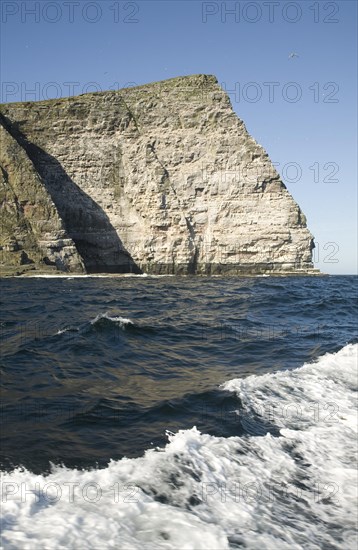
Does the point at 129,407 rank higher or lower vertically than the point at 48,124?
lower

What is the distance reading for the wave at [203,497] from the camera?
3574 millimetres

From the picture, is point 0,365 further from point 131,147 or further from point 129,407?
point 131,147

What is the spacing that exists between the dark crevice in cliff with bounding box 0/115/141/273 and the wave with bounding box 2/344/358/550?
55240 mm

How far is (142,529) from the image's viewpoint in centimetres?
367

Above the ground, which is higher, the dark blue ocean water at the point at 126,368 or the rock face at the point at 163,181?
the rock face at the point at 163,181

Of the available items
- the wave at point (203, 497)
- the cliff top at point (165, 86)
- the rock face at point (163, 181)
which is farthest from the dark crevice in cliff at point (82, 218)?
the wave at point (203, 497)

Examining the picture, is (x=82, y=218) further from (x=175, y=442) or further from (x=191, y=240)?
(x=175, y=442)

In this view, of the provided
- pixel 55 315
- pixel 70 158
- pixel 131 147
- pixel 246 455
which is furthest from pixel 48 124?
pixel 246 455

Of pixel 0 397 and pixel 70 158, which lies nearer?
pixel 0 397

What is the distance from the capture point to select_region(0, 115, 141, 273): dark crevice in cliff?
2366 inches

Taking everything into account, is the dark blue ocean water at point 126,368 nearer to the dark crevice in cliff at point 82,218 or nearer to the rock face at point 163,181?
the rock face at point 163,181

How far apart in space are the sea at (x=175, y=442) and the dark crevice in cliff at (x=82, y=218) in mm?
48818

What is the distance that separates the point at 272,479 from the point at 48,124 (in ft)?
211

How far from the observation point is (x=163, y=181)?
193ft
